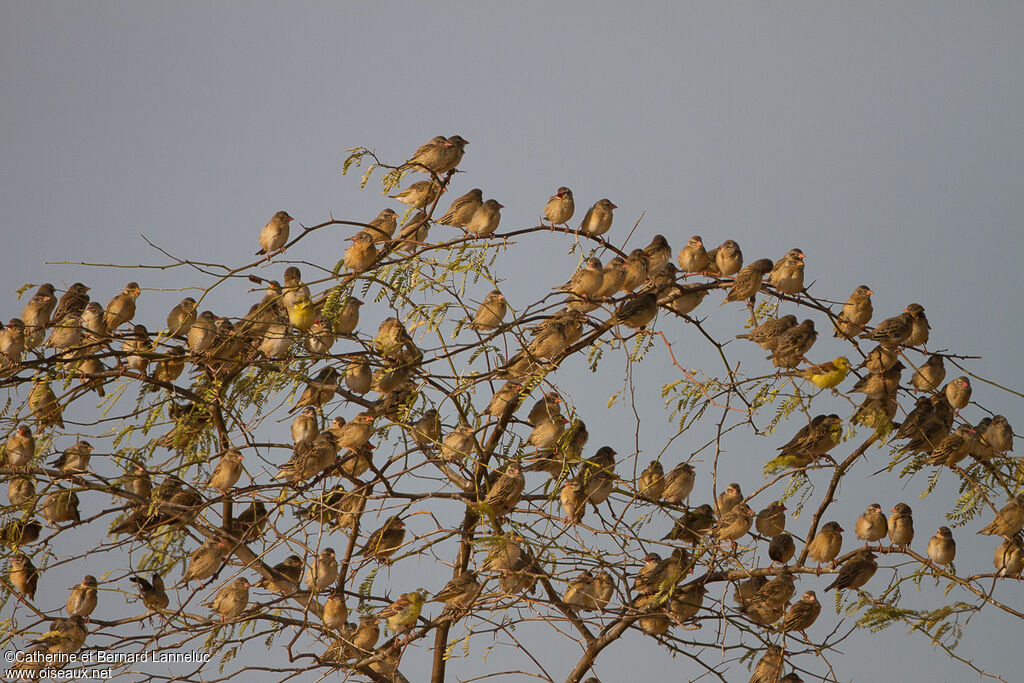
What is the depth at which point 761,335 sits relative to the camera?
3574 millimetres

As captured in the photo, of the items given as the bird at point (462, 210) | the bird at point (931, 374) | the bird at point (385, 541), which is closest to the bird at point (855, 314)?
the bird at point (931, 374)

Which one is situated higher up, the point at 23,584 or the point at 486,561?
the point at 23,584

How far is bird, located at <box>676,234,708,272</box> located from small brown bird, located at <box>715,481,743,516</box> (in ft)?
2.65

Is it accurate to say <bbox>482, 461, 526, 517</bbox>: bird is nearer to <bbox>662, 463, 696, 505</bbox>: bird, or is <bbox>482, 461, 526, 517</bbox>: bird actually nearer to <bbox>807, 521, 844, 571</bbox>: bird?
<bbox>662, 463, 696, 505</bbox>: bird

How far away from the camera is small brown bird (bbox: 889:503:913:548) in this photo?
3867 mm

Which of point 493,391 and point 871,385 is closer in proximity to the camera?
point 871,385

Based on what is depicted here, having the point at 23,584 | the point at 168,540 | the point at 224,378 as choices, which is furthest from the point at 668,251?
the point at 23,584

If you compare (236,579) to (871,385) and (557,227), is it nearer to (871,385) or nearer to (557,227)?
(557,227)

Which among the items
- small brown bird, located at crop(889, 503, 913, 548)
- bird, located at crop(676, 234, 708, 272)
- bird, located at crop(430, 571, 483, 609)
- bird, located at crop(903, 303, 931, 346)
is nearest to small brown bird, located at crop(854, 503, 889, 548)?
small brown bird, located at crop(889, 503, 913, 548)

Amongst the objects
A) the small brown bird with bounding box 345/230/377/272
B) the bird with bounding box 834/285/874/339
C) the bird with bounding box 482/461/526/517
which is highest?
the small brown bird with bounding box 345/230/377/272

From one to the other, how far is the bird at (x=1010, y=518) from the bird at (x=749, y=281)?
1.09 m

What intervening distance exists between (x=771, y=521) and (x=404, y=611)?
1405mm

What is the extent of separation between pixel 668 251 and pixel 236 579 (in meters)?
1.97

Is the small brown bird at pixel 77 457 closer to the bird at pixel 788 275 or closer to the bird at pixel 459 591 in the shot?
the bird at pixel 459 591
